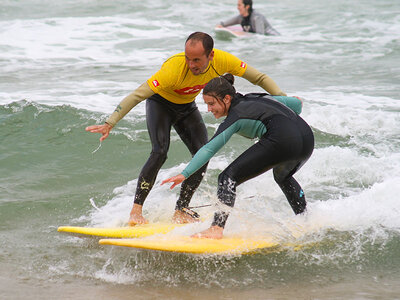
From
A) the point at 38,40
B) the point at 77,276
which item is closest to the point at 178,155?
the point at 77,276

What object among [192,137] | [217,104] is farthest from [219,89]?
[192,137]

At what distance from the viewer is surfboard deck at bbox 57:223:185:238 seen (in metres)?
4.75

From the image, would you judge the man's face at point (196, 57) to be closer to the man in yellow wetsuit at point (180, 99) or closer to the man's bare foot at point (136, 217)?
the man in yellow wetsuit at point (180, 99)

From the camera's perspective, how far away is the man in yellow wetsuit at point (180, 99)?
176 inches

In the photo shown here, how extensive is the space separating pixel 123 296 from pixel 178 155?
3.90m

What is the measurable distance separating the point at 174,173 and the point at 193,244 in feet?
8.95

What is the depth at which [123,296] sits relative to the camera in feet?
12.8

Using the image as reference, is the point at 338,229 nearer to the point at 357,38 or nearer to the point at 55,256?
the point at 55,256

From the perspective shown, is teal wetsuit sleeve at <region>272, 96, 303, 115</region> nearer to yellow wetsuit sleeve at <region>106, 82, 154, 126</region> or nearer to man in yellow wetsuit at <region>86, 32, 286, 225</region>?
man in yellow wetsuit at <region>86, 32, 286, 225</region>

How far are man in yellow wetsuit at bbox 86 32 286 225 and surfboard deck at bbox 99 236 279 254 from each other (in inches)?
26.7

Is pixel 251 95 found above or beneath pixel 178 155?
above

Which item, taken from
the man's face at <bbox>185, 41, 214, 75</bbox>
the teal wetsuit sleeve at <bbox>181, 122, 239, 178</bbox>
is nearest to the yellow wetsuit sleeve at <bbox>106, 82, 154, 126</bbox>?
the man's face at <bbox>185, 41, 214, 75</bbox>

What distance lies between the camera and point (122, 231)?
4.77 m

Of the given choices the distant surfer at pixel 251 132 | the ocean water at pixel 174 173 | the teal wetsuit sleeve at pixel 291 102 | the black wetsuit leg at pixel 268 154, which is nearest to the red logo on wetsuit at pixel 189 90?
the distant surfer at pixel 251 132
